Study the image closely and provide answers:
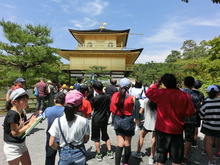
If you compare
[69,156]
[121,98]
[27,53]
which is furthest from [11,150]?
[27,53]

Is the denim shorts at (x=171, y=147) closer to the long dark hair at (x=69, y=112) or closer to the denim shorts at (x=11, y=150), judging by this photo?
the long dark hair at (x=69, y=112)

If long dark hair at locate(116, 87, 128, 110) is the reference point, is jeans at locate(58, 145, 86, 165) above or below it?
below

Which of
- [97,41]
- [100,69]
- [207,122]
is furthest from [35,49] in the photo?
[97,41]

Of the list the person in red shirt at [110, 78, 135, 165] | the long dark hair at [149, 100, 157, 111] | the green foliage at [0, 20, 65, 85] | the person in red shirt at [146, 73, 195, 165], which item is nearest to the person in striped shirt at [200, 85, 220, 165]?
the long dark hair at [149, 100, 157, 111]

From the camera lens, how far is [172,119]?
2.01 meters

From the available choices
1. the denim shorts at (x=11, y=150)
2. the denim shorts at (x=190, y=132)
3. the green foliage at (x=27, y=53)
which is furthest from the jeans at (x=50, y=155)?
the green foliage at (x=27, y=53)

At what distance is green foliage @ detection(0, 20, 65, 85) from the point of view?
26.1 ft

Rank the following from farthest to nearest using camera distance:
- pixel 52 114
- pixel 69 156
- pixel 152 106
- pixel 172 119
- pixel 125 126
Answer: pixel 152 106 → pixel 125 126 → pixel 52 114 → pixel 172 119 → pixel 69 156

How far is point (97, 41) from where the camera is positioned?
21875 mm

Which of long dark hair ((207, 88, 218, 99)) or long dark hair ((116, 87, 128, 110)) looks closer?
long dark hair ((116, 87, 128, 110))

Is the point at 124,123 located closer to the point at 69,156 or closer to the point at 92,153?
the point at 69,156

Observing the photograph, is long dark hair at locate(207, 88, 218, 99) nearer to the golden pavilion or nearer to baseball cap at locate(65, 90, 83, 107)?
baseball cap at locate(65, 90, 83, 107)

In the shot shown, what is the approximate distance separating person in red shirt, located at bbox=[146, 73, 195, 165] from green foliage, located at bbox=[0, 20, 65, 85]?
7703 mm

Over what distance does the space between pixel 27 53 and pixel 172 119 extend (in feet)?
28.4
